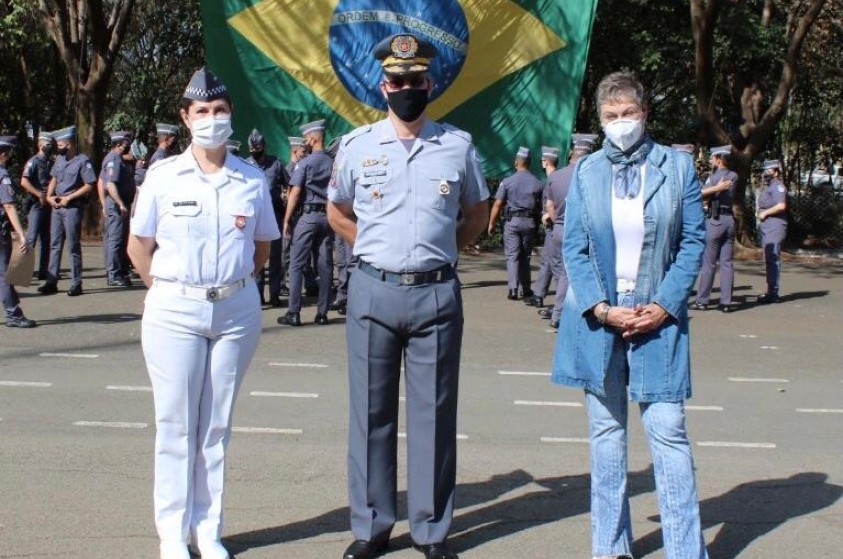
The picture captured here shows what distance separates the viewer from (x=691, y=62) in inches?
1013

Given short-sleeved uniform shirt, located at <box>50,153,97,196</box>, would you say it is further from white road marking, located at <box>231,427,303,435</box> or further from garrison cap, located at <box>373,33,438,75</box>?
garrison cap, located at <box>373,33,438,75</box>

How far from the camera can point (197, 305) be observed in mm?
5055

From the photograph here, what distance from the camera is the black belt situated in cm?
530

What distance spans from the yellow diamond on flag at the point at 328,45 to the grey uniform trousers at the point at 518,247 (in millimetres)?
2689

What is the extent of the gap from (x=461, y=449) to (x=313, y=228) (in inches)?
242

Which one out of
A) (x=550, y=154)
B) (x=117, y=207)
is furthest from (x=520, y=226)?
(x=117, y=207)

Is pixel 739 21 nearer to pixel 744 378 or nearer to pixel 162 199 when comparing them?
pixel 744 378

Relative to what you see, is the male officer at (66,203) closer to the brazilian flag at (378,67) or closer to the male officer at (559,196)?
the brazilian flag at (378,67)

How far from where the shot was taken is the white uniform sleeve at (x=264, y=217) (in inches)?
208

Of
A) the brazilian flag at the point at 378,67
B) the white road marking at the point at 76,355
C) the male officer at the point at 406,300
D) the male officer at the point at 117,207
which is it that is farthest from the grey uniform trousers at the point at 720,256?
the male officer at the point at 406,300

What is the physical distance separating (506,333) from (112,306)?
187 inches

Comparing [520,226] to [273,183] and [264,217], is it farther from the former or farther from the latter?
[264,217]

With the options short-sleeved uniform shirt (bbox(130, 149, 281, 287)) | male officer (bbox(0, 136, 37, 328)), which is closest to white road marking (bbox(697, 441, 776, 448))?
short-sleeved uniform shirt (bbox(130, 149, 281, 287))

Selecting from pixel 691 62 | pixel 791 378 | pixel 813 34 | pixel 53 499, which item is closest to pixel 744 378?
pixel 791 378
